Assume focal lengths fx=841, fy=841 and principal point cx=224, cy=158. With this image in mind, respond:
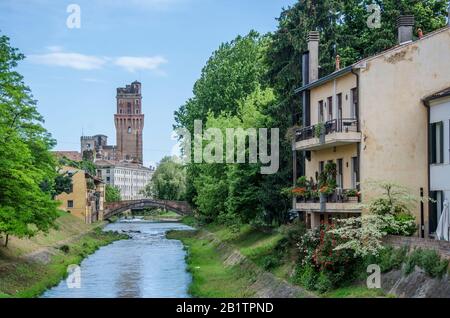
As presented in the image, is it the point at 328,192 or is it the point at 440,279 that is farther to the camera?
the point at 328,192

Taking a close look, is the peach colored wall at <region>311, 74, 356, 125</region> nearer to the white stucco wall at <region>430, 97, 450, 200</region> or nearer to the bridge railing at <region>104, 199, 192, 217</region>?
the white stucco wall at <region>430, 97, 450, 200</region>

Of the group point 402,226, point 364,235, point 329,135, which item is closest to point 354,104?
point 329,135

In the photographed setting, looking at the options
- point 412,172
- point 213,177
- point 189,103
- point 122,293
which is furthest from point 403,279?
point 189,103

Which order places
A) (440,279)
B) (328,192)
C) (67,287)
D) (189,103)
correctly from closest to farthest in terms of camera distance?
(440,279) < (328,192) < (67,287) < (189,103)

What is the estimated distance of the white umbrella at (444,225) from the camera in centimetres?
3145

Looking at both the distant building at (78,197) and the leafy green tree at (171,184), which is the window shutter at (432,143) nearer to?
the distant building at (78,197)

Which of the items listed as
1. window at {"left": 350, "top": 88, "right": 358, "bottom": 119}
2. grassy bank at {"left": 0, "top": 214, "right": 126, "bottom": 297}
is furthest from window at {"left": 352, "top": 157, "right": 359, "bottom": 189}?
grassy bank at {"left": 0, "top": 214, "right": 126, "bottom": 297}

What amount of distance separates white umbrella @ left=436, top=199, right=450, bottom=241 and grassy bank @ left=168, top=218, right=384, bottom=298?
13.6ft

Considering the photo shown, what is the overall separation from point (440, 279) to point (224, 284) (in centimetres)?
2086

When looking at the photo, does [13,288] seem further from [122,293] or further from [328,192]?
[328,192]

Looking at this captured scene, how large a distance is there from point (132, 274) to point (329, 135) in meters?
23.7

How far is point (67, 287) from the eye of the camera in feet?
161

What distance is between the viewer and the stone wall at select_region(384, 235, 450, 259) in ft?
84.2

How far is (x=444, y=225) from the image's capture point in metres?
31.6
